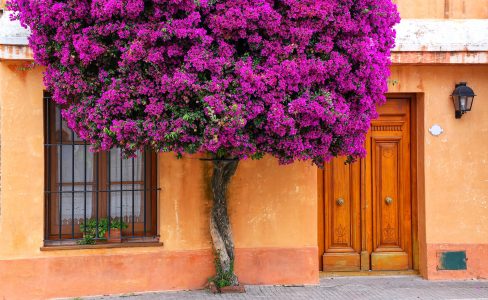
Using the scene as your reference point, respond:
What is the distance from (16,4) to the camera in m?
6.34

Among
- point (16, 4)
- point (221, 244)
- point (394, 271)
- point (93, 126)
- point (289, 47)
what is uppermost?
point (16, 4)

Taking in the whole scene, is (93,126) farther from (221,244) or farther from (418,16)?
(418,16)

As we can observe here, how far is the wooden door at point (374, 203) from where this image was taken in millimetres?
8469

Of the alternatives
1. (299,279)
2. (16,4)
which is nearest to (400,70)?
(299,279)

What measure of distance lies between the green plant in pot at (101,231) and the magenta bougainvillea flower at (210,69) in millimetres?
1650

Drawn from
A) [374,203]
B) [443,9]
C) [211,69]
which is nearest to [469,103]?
[443,9]

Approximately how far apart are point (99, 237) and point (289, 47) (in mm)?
3623

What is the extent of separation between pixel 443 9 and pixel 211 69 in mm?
4266

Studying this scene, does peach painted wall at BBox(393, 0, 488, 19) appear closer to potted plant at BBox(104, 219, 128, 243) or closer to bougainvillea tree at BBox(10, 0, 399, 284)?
bougainvillea tree at BBox(10, 0, 399, 284)

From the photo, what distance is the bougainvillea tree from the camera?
579 cm

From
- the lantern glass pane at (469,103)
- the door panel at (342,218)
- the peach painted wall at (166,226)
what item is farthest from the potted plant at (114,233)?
the lantern glass pane at (469,103)

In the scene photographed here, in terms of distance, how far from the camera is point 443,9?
8.26m

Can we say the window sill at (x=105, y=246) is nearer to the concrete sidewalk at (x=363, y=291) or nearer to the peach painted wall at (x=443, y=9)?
the concrete sidewalk at (x=363, y=291)

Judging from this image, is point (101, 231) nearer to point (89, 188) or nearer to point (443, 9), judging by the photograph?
point (89, 188)
